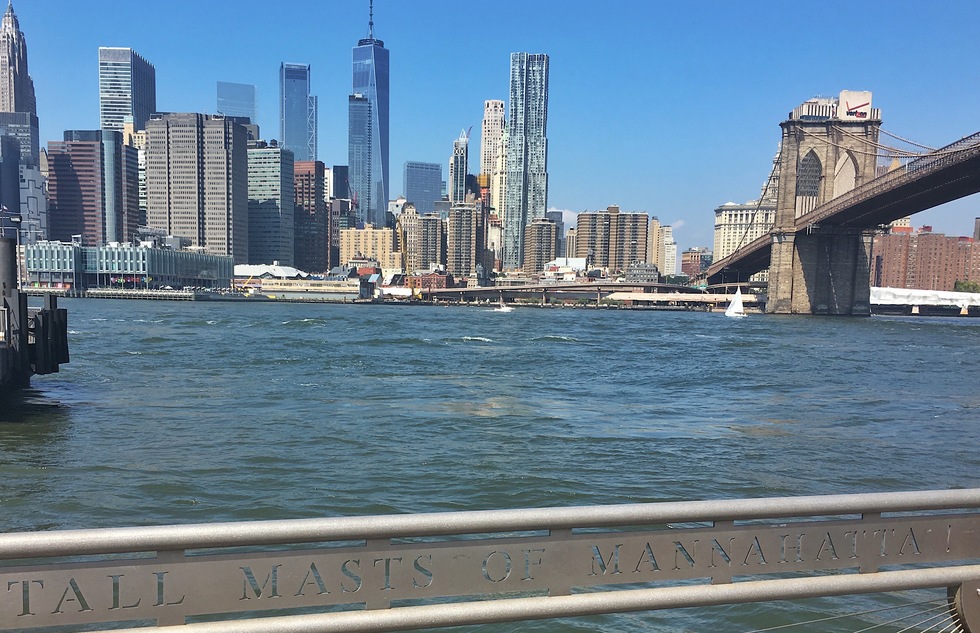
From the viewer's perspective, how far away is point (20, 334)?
675 inches

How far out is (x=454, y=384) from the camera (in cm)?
2147

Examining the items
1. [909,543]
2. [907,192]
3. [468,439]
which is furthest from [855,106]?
[909,543]

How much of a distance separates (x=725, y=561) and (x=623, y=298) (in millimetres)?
135118

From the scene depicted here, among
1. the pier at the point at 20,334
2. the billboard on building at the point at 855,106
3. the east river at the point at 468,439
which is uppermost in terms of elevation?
the billboard on building at the point at 855,106

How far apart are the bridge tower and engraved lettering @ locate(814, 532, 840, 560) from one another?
80021 mm

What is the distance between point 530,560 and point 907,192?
67.0 m

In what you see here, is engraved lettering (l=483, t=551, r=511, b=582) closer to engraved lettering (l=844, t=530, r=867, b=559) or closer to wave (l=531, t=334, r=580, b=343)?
engraved lettering (l=844, t=530, r=867, b=559)

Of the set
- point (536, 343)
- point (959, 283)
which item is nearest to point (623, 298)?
point (959, 283)

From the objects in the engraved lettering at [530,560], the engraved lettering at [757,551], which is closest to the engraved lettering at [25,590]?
the engraved lettering at [530,560]

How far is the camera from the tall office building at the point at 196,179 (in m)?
186

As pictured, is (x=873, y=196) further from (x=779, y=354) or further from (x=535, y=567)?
(x=535, y=567)

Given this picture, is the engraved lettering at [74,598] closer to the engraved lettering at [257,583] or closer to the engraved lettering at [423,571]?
the engraved lettering at [257,583]

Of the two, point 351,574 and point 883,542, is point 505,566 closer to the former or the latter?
point 351,574

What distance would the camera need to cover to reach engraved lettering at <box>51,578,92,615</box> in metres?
2.15
